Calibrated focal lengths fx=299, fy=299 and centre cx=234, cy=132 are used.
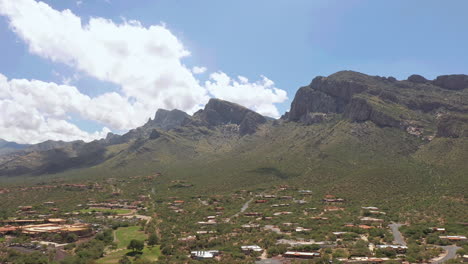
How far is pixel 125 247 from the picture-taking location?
56.0 metres

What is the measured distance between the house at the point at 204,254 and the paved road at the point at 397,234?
105 feet

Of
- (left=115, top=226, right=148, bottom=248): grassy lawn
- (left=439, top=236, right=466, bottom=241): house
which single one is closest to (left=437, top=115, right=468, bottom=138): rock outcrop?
(left=439, top=236, right=466, bottom=241): house

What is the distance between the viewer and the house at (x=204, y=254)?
150ft

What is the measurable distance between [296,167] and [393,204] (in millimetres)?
62961

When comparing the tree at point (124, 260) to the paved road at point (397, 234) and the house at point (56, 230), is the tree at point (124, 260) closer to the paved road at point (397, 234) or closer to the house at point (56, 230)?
the house at point (56, 230)

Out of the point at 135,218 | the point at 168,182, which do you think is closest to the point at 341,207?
the point at 135,218

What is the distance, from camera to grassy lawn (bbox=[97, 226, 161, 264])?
4859cm

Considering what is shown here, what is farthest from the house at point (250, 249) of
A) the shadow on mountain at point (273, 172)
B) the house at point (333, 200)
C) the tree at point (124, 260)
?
the shadow on mountain at point (273, 172)

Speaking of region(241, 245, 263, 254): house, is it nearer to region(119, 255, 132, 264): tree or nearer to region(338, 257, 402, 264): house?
region(338, 257, 402, 264): house

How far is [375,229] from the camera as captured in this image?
6059 cm

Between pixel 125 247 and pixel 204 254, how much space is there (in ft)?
60.7

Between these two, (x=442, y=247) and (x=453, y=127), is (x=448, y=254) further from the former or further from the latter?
(x=453, y=127)

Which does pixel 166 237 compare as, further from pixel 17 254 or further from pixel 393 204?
pixel 393 204

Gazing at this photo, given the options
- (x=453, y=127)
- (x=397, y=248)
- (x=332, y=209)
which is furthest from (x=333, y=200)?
(x=453, y=127)
